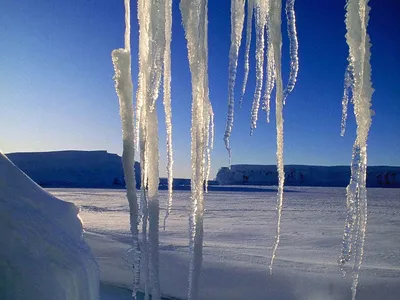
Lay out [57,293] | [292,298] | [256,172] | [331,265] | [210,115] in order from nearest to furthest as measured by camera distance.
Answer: [57,293] → [210,115] → [292,298] → [331,265] → [256,172]

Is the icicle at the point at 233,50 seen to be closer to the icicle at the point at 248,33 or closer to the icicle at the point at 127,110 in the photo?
the icicle at the point at 248,33

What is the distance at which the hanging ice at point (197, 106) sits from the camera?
1.42 m

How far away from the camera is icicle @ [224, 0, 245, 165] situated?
1479mm

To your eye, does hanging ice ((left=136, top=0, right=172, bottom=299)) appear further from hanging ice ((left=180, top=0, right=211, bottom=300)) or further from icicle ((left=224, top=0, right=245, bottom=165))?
icicle ((left=224, top=0, right=245, bottom=165))

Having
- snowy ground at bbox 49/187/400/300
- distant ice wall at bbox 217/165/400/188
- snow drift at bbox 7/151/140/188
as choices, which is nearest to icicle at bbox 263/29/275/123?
snowy ground at bbox 49/187/400/300

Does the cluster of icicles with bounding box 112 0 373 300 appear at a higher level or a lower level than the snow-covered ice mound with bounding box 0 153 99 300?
higher

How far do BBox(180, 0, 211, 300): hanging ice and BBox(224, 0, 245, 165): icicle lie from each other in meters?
0.09

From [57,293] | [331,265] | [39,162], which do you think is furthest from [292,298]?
[39,162]

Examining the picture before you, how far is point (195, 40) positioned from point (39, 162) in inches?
1464

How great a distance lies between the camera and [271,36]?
140 centimetres

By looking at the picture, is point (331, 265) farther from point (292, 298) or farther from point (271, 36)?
point (271, 36)

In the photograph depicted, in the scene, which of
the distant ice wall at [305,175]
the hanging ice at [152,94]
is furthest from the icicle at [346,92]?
the distant ice wall at [305,175]

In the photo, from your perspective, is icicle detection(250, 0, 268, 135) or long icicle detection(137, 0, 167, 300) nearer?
long icicle detection(137, 0, 167, 300)

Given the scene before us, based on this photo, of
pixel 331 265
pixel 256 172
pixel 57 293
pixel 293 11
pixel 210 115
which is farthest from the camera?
pixel 256 172
